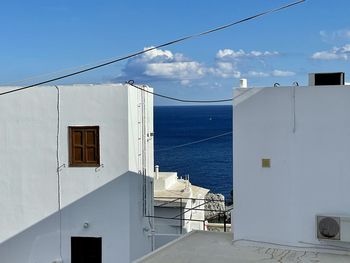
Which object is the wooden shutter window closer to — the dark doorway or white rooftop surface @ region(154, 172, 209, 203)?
the dark doorway

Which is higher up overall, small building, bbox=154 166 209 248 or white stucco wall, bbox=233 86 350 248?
white stucco wall, bbox=233 86 350 248

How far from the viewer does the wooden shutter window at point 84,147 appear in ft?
40.6

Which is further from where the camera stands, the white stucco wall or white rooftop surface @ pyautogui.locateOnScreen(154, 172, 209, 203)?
white rooftop surface @ pyautogui.locateOnScreen(154, 172, 209, 203)

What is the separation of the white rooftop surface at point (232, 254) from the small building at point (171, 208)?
5078 mm

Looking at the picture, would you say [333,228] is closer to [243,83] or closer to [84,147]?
[243,83]

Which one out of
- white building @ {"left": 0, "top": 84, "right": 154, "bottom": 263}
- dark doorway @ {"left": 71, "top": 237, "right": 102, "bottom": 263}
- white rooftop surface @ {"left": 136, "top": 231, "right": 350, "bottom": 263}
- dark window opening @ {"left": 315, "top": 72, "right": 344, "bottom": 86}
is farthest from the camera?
dark doorway @ {"left": 71, "top": 237, "right": 102, "bottom": 263}

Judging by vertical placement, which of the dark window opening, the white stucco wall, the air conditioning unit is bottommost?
the air conditioning unit

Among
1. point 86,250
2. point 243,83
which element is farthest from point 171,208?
point 243,83

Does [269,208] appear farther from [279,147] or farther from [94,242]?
[94,242]

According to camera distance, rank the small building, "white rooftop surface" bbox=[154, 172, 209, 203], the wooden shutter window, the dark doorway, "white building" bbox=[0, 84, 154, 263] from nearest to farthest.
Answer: "white building" bbox=[0, 84, 154, 263] → the wooden shutter window → the dark doorway → the small building → "white rooftop surface" bbox=[154, 172, 209, 203]

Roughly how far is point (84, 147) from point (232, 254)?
5.33 meters

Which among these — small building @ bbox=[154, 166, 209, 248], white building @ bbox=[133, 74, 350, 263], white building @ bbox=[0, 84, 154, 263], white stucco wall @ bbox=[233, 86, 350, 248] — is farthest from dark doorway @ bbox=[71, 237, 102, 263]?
white stucco wall @ bbox=[233, 86, 350, 248]

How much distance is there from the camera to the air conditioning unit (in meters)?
8.33

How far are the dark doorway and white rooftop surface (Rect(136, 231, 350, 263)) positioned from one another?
3610 mm
